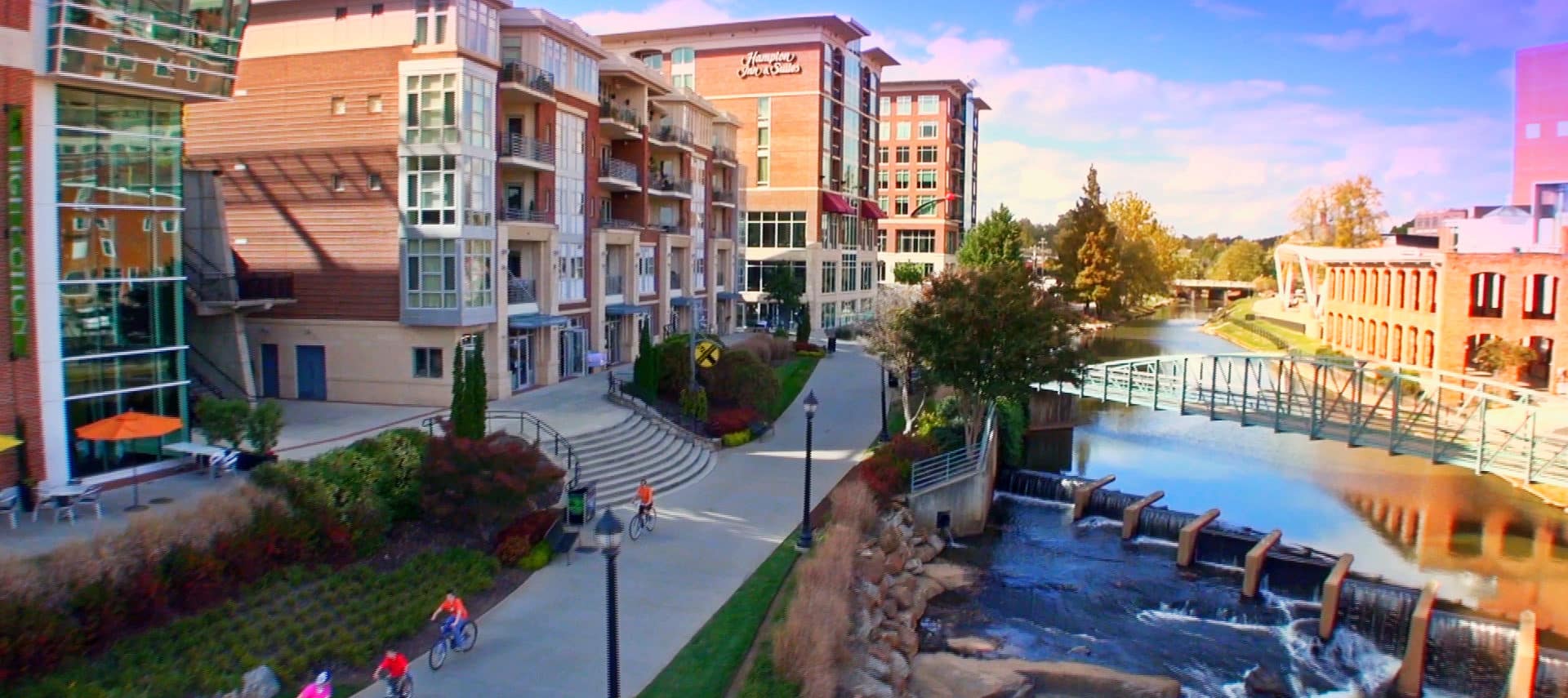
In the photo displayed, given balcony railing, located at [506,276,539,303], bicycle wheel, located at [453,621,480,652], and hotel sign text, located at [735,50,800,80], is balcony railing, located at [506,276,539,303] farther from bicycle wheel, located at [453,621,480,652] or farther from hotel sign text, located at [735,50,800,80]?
hotel sign text, located at [735,50,800,80]

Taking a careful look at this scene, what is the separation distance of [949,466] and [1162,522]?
19.1ft

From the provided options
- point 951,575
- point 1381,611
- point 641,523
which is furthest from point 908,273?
point 641,523

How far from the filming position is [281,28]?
3291cm

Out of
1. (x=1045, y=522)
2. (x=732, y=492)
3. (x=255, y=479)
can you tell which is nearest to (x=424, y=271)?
(x=732, y=492)

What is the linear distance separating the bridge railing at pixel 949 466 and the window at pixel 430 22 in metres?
18.2

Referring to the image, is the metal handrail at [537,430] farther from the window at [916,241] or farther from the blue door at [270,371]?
the window at [916,241]

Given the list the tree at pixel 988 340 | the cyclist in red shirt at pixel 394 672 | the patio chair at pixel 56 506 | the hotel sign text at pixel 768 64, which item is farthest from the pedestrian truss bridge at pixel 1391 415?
the hotel sign text at pixel 768 64

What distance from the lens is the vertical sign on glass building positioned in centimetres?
1867

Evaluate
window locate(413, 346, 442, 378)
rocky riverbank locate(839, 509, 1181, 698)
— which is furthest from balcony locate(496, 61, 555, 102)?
rocky riverbank locate(839, 509, 1181, 698)

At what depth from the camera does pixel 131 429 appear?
19.1 meters

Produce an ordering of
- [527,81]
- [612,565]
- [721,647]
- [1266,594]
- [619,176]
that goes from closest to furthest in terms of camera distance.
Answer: [612,565]
[721,647]
[1266,594]
[527,81]
[619,176]

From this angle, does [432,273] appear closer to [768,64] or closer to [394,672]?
[394,672]

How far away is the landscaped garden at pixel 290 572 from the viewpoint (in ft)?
44.7

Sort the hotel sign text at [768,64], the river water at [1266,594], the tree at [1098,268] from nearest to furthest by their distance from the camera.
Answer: the river water at [1266,594], the hotel sign text at [768,64], the tree at [1098,268]
